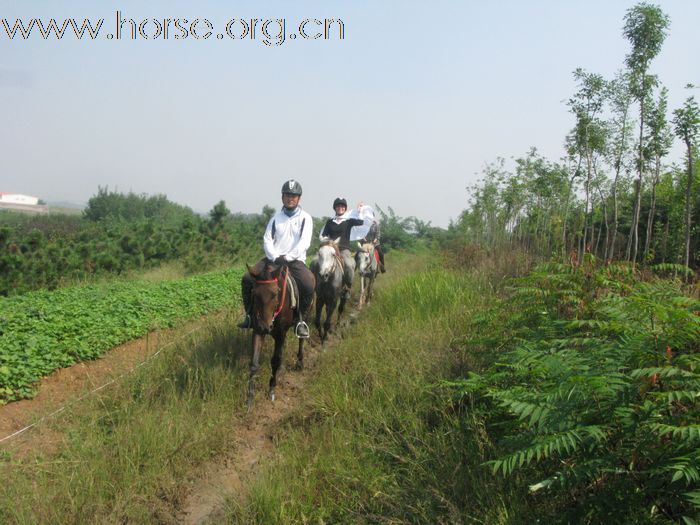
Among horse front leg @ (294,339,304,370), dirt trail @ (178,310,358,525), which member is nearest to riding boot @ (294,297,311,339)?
horse front leg @ (294,339,304,370)

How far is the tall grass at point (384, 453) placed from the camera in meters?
3.40

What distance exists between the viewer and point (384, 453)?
4234mm

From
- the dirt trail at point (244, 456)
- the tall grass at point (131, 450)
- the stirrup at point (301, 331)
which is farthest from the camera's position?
the stirrup at point (301, 331)

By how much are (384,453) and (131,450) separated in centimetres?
238

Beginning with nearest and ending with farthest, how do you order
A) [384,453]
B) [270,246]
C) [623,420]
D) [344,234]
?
[623,420], [384,453], [270,246], [344,234]

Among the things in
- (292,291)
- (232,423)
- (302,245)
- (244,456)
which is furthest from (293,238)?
(244,456)

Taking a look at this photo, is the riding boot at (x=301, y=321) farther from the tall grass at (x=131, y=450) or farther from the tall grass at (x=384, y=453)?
the tall grass at (x=131, y=450)

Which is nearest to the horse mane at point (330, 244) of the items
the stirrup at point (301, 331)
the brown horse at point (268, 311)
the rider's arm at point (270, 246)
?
the rider's arm at point (270, 246)

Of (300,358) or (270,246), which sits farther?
(300,358)

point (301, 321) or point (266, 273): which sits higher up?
point (266, 273)

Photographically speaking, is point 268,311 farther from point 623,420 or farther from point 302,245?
point 623,420

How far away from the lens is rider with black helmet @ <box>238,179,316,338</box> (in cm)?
757

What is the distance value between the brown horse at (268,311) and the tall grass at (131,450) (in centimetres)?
44

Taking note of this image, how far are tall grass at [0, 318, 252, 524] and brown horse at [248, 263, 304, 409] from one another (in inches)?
17.2
